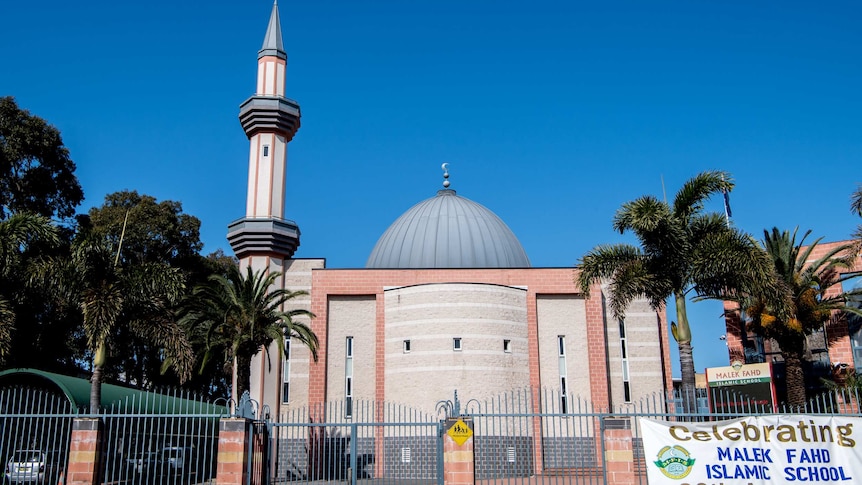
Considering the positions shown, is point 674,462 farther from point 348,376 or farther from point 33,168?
point 33,168

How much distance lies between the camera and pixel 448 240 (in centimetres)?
4172

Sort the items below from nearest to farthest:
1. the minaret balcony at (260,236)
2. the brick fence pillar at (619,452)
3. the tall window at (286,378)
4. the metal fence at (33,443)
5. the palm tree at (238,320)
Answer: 1. the brick fence pillar at (619,452)
2. the metal fence at (33,443)
3. the palm tree at (238,320)
4. the tall window at (286,378)
5. the minaret balcony at (260,236)

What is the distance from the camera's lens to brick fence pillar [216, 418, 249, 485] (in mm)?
16438

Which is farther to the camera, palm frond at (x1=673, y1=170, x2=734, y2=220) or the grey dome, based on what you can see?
the grey dome

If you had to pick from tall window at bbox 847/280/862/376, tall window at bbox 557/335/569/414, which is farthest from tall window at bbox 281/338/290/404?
tall window at bbox 847/280/862/376

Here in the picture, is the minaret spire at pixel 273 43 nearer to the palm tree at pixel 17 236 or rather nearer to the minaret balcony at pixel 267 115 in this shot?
the minaret balcony at pixel 267 115

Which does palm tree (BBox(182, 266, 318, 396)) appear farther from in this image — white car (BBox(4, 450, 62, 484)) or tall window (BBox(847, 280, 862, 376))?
tall window (BBox(847, 280, 862, 376))

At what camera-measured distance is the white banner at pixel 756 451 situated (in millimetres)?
15430

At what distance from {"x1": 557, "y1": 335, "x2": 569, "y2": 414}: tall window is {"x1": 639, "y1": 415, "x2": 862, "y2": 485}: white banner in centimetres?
2068

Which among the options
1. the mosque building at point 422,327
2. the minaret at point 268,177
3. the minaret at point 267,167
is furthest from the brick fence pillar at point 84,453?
the minaret at point 267,167

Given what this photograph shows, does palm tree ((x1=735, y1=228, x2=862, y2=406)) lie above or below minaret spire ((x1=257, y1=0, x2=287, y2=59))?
below

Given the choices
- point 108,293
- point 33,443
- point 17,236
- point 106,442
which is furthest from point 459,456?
point 17,236

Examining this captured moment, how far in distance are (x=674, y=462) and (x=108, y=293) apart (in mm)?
16546

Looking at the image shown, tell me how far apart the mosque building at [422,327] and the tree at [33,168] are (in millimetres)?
9161
